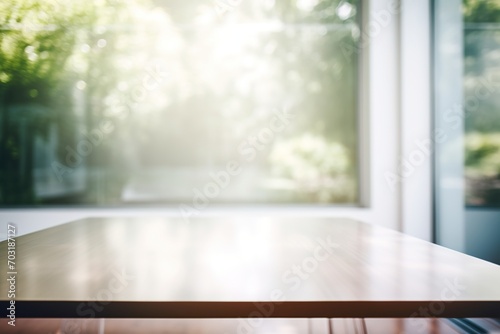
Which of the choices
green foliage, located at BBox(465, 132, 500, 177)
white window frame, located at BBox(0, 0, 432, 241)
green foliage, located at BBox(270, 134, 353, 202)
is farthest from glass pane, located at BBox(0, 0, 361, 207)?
green foliage, located at BBox(465, 132, 500, 177)

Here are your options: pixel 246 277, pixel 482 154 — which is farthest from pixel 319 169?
pixel 246 277

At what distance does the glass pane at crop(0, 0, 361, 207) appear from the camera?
3666 mm

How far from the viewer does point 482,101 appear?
261 centimetres

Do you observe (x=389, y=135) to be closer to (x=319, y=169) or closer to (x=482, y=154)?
(x=319, y=169)

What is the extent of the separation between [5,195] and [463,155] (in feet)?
13.2

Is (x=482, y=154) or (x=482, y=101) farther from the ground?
(x=482, y=101)

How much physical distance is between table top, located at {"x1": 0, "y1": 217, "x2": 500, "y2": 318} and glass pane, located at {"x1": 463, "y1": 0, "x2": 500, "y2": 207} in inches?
55.8

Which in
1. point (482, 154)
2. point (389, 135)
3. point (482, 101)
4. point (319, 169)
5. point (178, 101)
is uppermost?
point (178, 101)

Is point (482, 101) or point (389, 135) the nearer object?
point (482, 101)

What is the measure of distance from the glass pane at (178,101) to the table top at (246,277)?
221 centimetres

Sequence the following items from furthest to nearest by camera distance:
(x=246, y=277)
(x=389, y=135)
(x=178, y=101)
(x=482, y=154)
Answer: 1. (x=178, y=101)
2. (x=389, y=135)
3. (x=482, y=154)
4. (x=246, y=277)

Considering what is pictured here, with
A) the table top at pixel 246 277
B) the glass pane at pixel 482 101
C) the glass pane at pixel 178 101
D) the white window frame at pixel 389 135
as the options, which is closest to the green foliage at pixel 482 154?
the glass pane at pixel 482 101

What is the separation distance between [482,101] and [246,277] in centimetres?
238

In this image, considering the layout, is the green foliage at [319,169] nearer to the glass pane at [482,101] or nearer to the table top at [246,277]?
the glass pane at [482,101]
